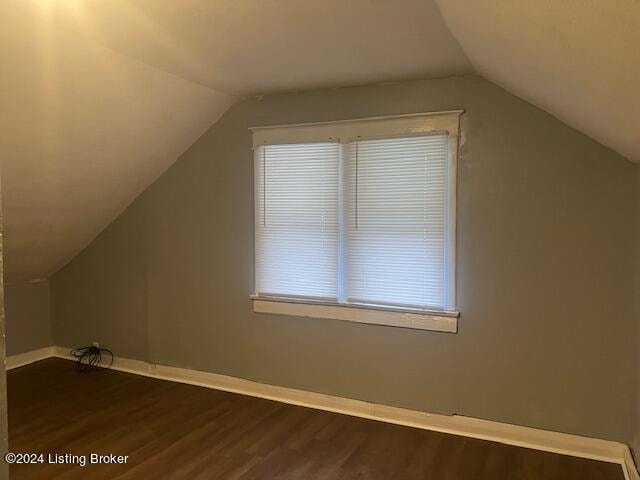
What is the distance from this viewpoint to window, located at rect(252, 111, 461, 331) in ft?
10.6

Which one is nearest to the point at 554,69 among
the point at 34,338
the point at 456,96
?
the point at 456,96

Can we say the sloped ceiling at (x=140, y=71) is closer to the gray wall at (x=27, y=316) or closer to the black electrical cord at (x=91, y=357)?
the gray wall at (x=27, y=316)

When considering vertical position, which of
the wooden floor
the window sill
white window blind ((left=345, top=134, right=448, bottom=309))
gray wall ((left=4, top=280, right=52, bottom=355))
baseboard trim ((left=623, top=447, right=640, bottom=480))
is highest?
white window blind ((left=345, top=134, right=448, bottom=309))

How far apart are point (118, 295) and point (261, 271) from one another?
1.47 m

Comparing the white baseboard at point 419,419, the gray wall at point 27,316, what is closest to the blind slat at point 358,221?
the white baseboard at point 419,419

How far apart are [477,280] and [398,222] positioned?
2.03 feet

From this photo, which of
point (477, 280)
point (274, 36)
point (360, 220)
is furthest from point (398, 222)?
point (274, 36)

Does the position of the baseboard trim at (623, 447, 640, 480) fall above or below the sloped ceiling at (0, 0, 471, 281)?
below

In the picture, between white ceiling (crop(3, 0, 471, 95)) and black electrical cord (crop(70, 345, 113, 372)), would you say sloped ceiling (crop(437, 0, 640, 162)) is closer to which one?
white ceiling (crop(3, 0, 471, 95))

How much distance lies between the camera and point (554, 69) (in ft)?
6.30

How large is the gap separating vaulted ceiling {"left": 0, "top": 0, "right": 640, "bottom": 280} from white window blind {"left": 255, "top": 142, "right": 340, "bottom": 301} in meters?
0.49

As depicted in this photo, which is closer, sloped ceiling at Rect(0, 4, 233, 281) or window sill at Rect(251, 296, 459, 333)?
sloped ceiling at Rect(0, 4, 233, 281)

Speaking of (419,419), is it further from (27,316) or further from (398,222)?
(27,316)

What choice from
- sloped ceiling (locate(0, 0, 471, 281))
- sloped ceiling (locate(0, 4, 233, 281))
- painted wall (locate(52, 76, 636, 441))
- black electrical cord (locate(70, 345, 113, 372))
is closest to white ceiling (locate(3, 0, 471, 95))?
sloped ceiling (locate(0, 0, 471, 281))
